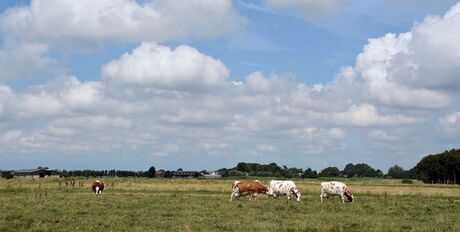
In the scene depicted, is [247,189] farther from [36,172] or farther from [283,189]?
[36,172]

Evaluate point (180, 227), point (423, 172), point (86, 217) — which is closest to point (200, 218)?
point (180, 227)

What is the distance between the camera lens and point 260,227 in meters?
21.2

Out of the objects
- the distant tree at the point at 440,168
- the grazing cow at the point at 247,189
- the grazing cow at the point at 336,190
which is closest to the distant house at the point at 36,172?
the distant tree at the point at 440,168

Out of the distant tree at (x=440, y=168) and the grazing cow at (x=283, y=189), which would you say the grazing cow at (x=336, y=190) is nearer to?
the grazing cow at (x=283, y=189)

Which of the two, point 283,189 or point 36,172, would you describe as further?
point 36,172

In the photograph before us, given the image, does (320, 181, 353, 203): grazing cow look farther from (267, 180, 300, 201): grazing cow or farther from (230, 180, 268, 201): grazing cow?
(230, 180, 268, 201): grazing cow

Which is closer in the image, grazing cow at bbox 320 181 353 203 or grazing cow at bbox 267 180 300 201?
grazing cow at bbox 320 181 353 203

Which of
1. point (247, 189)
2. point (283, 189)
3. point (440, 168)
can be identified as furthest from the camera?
point (440, 168)

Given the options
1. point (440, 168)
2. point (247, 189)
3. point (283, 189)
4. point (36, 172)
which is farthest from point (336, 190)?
point (36, 172)

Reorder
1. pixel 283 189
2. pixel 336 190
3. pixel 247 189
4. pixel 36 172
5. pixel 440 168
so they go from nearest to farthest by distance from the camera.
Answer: pixel 336 190 → pixel 247 189 → pixel 283 189 → pixel 440 168 → pixel 36 172

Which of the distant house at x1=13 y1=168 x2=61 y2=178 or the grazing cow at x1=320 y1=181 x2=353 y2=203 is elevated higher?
the distant house at x1=13 y1=168 x2=61 y2=178

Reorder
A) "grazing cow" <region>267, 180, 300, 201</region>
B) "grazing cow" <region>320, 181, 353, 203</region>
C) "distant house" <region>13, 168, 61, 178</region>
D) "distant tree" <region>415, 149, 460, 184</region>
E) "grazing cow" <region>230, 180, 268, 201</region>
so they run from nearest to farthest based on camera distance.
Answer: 1. "grazing cow" <region>320, 181, 353, 203</region>
2. "grazing cow" <region>230, 180, 268, 201</region>
3. "grazing cow" <region>267, 180, 300, 201</region>
4. "distant tree" <region>415, 149, 460, 184</region>
5. "distant house" <region>13, 168, 61, 178</region>

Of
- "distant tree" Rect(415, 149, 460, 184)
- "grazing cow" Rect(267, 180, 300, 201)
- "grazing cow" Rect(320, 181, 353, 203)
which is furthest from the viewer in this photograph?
"distant tree" Rect(415, 149, 460, 184)

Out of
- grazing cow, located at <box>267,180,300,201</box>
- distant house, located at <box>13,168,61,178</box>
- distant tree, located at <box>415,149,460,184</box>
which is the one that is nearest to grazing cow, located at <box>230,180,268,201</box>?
grazing cow, located at <box>267,180,300,201</box>
